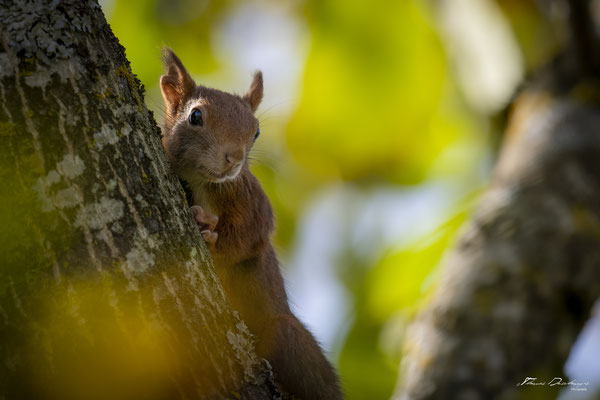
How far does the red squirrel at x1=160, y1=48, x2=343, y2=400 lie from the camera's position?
10.9 ft

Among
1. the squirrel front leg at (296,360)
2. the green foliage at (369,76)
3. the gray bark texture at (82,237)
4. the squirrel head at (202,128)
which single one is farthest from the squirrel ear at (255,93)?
the gray bark texture at (82,237)

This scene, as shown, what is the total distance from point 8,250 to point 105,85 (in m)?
0.58

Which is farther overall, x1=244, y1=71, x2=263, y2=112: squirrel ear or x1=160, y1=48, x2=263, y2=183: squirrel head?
x1=244, y1=71, x2=263, y2=112: squirrel ear

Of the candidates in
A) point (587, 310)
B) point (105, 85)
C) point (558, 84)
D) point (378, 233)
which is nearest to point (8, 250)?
point (105, 85)

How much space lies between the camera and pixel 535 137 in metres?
4.17

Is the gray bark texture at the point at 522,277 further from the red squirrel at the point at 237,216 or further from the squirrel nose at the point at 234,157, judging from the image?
the squirrel nose at the point at 234,157

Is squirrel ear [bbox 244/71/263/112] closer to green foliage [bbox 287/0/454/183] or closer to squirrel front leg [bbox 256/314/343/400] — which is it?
green foliage [bbox 287/0/454/183]

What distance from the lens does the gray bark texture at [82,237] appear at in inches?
75.7

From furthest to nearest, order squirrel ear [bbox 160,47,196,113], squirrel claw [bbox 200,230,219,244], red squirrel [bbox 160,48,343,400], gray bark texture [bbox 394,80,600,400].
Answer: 1. squirrel ear [bbox 160,47,196,113]
2. red squirrel [bbox 160,48,343,400]
3. squirrel claw [bbox 200,230,219,244]
4. gray bark texture [bbox 394,80,600,400]

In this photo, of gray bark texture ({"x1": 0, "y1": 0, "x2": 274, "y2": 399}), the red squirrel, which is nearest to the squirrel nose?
the red squirrel

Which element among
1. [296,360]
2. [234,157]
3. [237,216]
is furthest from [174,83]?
[296,360]

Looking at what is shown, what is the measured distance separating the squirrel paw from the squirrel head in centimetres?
18

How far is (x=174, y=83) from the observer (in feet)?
12.3

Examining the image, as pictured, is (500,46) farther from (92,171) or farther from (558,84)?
(92,171)
